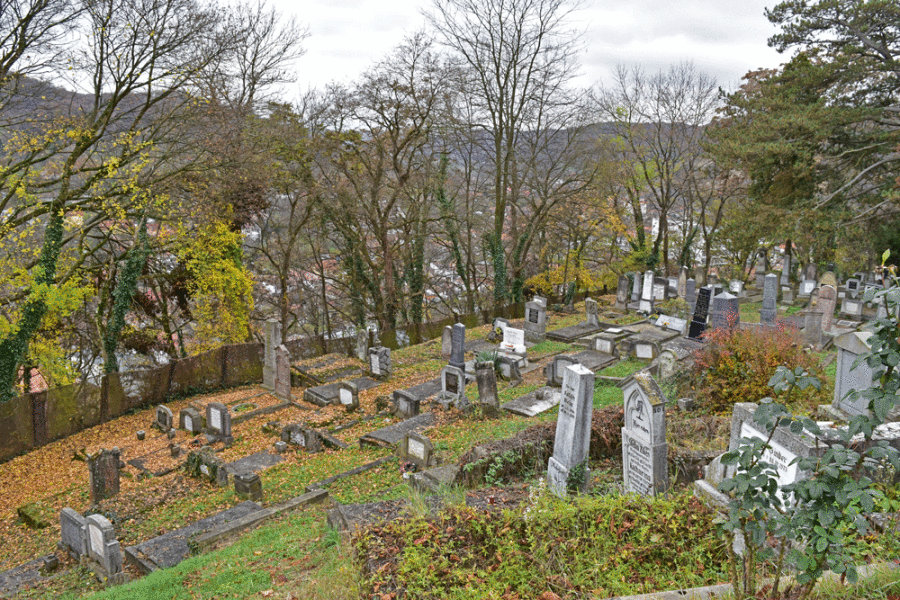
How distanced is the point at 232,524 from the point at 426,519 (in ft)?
12.7

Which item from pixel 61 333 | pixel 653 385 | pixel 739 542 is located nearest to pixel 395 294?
Result: pixel 61 333

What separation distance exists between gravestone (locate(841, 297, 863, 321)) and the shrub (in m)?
11.4

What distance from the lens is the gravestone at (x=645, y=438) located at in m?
6.02

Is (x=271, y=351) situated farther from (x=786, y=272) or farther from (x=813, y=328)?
(x=786, y=272)

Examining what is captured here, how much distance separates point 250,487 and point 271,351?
25.0 ft

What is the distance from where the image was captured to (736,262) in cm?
3144

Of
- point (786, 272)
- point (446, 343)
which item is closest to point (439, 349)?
point (446, 343)

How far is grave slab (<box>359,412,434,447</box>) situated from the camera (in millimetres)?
10617

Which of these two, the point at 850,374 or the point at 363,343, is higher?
the point at 850,374

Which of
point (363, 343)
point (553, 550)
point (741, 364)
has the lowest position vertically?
point (363, 343)

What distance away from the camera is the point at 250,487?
8.94 meters

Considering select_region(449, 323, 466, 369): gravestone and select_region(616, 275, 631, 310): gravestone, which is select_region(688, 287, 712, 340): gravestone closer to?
select_region(449, 323, 466, 369): gravestone

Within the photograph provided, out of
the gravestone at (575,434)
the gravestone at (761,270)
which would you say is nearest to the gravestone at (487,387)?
the gravestone at (575,434)

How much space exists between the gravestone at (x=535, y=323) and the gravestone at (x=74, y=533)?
1365cm
